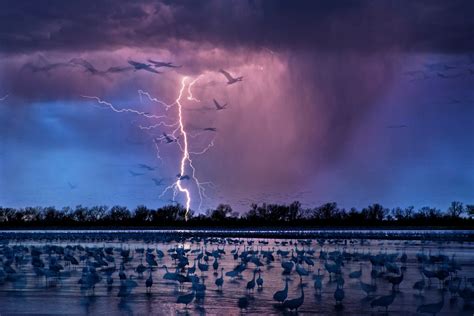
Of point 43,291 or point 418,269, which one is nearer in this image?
point 43,291

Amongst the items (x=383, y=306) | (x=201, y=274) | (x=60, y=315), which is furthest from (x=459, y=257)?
(x=60, y=315)

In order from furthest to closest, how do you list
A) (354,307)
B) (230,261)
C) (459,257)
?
1. (459,257)
2. (230,261)
3. (354,307)

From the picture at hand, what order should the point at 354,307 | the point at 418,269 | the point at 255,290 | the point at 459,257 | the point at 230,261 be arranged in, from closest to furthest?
the point at 354,307 → the point at 255,290 → the point at 418,269 → the point at 230,261 → the point at 459,257

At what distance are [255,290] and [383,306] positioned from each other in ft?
15.5

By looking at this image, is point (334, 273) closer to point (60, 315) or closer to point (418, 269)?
point (418, 269)

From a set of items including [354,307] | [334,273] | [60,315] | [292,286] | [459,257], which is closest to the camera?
[60,315]

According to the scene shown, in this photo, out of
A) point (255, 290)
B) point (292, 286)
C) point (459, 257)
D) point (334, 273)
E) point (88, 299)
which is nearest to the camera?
point (88, 299)

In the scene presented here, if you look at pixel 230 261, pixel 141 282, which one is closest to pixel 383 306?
pixel 141 282

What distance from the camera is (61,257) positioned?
37438 mm

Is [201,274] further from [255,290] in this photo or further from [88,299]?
[88,299]

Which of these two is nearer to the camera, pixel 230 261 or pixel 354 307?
pixel 354 307

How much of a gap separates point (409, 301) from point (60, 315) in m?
8.82

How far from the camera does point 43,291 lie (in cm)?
2219

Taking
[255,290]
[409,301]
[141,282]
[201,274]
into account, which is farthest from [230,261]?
[409,301]
